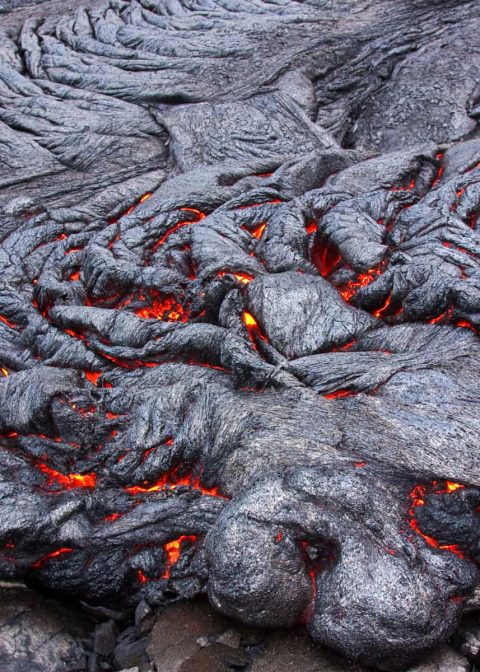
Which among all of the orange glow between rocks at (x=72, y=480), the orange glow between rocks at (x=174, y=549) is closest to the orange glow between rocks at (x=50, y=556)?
the orange glow between rocks at (x=72, y=480)

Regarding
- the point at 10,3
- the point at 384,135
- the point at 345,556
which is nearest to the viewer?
the point at 345,556

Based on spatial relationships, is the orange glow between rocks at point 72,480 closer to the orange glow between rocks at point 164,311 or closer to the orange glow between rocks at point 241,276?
the orange glow between rocks at point 164,311

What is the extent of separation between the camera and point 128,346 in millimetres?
5852

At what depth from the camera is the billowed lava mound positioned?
3893 mm

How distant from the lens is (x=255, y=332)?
5.64m

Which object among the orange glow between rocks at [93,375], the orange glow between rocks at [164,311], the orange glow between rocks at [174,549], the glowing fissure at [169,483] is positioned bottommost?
the orange glow between rocks at [174,549]

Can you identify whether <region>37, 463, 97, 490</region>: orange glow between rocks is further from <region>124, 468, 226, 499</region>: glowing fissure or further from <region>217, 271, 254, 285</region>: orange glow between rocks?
<region>217, 271, 254, 285</region>: orange glow between rocks

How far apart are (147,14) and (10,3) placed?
438cm

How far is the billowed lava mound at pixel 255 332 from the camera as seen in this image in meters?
3.89

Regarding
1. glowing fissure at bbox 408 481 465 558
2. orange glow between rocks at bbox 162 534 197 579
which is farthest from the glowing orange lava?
orange glow between rocks at bbox 162 534 197 579

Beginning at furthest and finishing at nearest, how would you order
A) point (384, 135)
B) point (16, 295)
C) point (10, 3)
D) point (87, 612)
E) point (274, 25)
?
point (10, 3) → point (274, 25) → point (384, 135) → point (16, 295) → point (87, 612)

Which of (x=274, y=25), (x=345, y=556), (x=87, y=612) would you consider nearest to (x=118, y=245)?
(x=87, y=612)

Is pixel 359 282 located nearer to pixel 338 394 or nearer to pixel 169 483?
pixel 338 394

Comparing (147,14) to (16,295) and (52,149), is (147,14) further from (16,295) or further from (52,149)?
(16,295)
